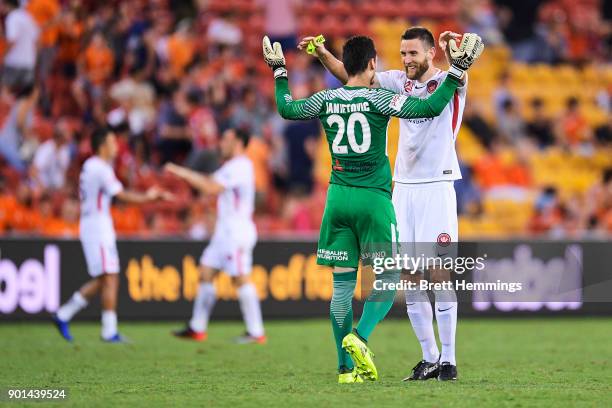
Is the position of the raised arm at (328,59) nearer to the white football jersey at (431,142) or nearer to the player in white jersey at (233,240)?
the white football jersey at (431,142)

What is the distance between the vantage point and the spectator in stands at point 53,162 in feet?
54.5

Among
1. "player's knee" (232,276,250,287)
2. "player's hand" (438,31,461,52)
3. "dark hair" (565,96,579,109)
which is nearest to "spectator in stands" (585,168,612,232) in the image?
"dark hair" (565,96,579,109)

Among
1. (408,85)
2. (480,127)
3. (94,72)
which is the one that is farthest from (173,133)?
(408,85)

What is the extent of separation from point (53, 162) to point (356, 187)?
360 inches

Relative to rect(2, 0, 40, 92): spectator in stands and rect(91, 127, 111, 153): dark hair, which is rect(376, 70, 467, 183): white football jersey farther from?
rect(2, 0, 40, 92): spectator in stands

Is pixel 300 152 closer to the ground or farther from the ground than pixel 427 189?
farther from the ground

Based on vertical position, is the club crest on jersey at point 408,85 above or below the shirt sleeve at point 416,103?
above

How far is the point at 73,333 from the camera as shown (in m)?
14.5

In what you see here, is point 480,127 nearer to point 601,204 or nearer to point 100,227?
point 601,204

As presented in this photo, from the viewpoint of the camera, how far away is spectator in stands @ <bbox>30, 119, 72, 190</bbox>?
16.6 metres

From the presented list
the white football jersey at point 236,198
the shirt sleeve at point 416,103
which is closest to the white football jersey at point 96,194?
the white football jersey at point 236,198

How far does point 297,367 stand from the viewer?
1044 centimetres

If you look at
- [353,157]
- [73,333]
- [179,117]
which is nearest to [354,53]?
[353,157]

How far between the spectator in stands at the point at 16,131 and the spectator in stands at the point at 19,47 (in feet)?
2.22
